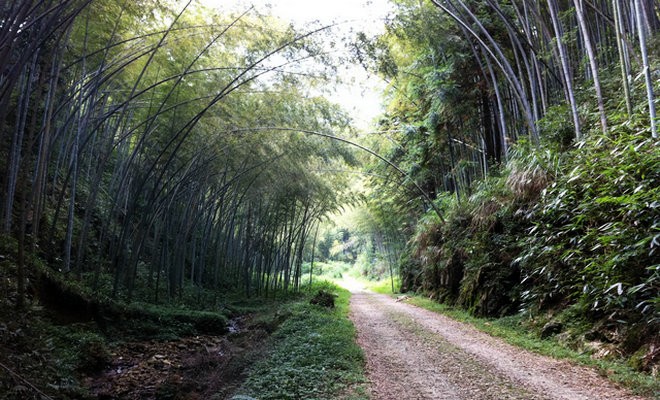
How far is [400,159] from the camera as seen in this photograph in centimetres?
1141

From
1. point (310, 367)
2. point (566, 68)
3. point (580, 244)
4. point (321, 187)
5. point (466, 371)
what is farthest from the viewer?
point (321, 187)

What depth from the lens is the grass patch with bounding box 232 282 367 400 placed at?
276 cm

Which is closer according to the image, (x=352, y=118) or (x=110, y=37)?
(x=110, y=37)

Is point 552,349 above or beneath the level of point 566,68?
beneath

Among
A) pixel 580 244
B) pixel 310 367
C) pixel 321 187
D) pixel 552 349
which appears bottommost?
pixel 310 367

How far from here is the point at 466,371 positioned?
316 cm

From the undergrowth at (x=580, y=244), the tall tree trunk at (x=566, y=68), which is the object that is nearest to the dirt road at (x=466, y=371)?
the undergrowth at (x=580, y=244)

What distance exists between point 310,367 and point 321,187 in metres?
7.02

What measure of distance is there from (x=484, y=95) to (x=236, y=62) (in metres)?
4.99

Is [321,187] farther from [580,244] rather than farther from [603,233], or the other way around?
[603,233]

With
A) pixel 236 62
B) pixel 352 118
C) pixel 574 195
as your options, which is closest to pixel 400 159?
pixel 352 118

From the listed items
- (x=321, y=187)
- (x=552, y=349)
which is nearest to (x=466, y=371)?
(x=552, y=349)

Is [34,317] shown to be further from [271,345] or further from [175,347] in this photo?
[271,345]

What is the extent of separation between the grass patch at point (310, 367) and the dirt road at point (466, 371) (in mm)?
185
